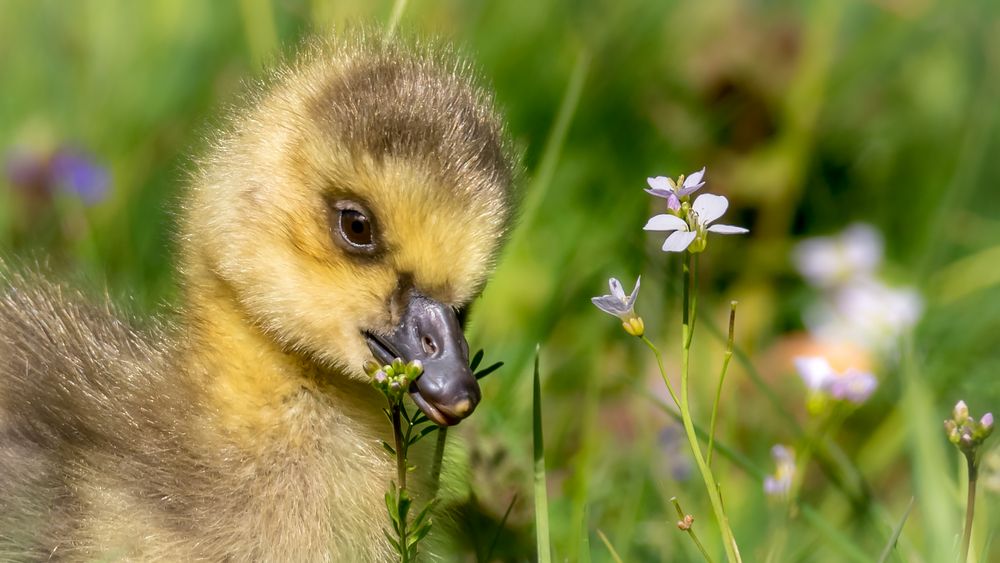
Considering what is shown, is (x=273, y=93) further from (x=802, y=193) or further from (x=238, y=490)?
(x=802, y=193)

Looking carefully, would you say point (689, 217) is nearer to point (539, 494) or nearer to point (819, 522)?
point (539, 494)

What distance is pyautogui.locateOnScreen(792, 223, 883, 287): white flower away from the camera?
3.31 metres

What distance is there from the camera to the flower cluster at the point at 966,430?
148cm

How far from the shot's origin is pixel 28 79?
11.1 ft

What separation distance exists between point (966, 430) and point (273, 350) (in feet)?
2.72

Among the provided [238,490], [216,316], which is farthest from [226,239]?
[238,490]

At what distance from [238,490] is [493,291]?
1.34 m

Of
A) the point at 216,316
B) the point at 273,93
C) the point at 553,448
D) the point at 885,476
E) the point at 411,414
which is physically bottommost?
the point at 885,476

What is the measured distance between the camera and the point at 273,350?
1.85 meters

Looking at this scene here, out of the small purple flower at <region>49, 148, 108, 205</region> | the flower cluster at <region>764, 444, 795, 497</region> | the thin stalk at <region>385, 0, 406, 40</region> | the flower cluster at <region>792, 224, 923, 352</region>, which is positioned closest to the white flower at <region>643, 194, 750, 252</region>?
the flower cluster at <region>764, 444, 795, 497</region>

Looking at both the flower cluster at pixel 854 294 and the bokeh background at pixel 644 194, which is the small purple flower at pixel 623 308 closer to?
the bokeh background at pixel 644 194

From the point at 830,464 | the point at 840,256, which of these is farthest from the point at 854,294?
the point at 830,464

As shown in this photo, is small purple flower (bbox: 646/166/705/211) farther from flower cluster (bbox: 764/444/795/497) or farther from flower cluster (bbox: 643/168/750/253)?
flower cluster (bbox: 764/444/795/497)

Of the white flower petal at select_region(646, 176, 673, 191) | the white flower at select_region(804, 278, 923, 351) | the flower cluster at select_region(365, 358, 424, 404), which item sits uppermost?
the white flower petal at select_region(646, 176, 673, 191)
